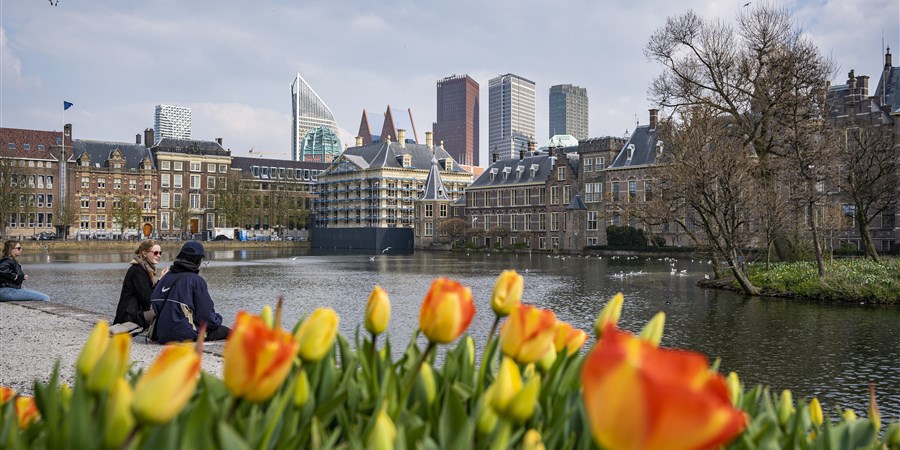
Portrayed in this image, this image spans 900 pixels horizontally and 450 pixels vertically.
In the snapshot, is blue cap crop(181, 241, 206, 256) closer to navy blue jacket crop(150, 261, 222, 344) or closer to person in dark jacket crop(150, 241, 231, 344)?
person in dark jacket crop(150, 241, 231, 344)

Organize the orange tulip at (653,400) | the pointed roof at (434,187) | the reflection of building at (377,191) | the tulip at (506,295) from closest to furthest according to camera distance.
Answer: the orange tulip at (653,400) → the tulip at (506,295) → the pointed roof at (434,187) → the reflection of building at (377,191)

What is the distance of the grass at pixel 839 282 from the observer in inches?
714

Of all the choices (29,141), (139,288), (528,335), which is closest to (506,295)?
(528,335)

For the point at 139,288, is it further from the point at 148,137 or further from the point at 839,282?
the point at 148,137

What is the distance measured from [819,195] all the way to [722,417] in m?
23.6

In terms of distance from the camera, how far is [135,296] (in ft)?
30.7

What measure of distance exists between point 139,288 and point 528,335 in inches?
339

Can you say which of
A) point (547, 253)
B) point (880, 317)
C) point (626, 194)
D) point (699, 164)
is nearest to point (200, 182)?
point (547, 253)

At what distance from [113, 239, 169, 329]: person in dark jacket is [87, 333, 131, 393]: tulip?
329 inches

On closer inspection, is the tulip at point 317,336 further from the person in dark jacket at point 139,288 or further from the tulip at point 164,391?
the person in dark jacket at point 139,288

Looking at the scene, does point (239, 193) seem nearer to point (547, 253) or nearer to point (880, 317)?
point (547, 253)

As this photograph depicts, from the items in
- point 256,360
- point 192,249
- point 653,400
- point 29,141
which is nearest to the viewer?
point 653,400

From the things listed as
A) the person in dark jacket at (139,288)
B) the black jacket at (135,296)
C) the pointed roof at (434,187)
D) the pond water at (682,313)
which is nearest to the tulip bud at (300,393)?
the pond water at (682,313)

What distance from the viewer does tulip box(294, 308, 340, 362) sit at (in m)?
1.62
